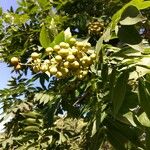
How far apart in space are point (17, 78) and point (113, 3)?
1.53 meters

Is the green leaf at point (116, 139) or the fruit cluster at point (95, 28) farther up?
the fruit cluster at point (95, 28)

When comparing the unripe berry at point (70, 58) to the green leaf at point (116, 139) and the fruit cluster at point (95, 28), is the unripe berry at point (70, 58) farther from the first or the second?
the fruit cluster at point (95, 28)

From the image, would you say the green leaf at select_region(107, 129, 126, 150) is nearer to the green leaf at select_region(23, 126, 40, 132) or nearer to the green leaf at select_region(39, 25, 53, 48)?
the green leaf at select_region(39, 25, 53, 48)

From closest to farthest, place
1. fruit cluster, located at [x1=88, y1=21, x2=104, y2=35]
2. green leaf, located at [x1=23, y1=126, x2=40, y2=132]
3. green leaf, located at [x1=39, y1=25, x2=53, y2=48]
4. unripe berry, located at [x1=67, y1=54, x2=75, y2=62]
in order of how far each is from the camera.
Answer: unripe berry, located at [x1=67, y1=54, x2=75, y2=62]
green leaf, located at [x1=39, y1=25, x2=53, y2=48]
green leaf, located at [x1=23, y1=126, x2=40, y2=132]
fruit cluster, located at [x1=88, y1=21, x2=104, y2=35]

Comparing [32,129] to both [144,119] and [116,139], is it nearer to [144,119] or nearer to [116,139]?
[116,139]

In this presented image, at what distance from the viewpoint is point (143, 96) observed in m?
1.60

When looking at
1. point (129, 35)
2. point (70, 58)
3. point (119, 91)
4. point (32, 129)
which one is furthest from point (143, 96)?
point (32, 129)

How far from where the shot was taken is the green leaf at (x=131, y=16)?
5.19 ft

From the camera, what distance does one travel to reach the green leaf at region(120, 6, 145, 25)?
158 cm

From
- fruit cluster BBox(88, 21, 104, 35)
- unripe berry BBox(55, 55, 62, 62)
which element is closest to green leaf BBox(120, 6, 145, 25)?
unripe berry BBox(55, 55, 62, 62)

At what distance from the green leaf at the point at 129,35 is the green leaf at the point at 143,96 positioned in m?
0.16

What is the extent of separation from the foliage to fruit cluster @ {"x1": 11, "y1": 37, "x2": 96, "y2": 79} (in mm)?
59

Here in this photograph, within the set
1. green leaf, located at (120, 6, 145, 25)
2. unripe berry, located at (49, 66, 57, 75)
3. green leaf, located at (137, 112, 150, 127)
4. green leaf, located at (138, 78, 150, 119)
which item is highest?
green leaf, located at (120, 6, 145, 25)

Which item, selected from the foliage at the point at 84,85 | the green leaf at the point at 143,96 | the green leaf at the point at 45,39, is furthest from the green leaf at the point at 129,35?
the green leaf at the point at 45,39
